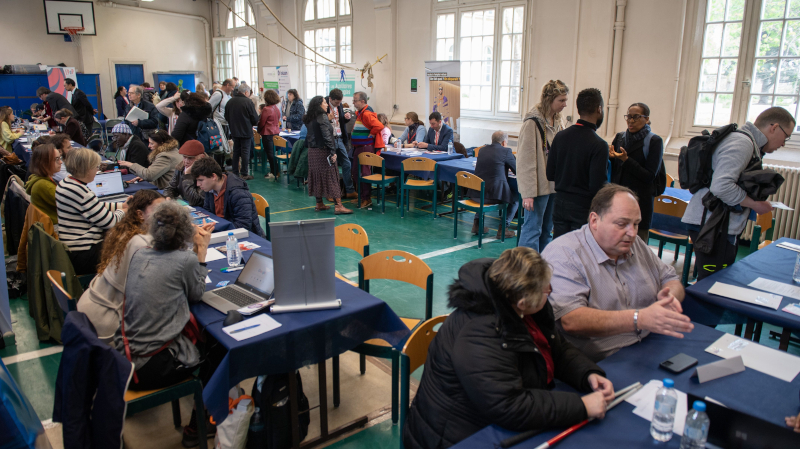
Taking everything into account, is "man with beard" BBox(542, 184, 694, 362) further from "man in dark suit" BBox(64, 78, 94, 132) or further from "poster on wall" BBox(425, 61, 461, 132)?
"man in dark suit" BBox(64, 78, 94, 132)

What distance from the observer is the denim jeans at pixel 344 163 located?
709 cm

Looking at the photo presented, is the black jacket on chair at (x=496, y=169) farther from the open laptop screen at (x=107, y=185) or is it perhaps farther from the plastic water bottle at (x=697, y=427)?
the plastic water bottle at (x=697, y=427)

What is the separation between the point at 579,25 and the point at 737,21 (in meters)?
1.98

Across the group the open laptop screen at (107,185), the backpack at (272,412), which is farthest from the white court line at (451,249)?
the backpack at (272,412)

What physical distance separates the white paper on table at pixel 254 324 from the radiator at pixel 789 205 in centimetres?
521

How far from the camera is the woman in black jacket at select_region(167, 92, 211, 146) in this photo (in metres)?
6.78

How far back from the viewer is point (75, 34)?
1435 cm

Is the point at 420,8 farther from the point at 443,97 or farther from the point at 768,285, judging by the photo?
the point at 768,285

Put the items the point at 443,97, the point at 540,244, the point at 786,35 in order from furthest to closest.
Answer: the point at 443,97 → the point at 786,35 → the point at 540,244

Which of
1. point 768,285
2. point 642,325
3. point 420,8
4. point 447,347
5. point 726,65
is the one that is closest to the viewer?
point 447,347

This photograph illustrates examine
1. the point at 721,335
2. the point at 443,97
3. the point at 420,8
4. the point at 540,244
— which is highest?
the point at 420,8

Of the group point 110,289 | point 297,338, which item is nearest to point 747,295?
point 297,338

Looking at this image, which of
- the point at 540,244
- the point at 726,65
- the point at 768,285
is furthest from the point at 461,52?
the point at 768,285

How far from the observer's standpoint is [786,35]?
18.6ft
